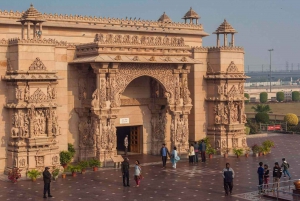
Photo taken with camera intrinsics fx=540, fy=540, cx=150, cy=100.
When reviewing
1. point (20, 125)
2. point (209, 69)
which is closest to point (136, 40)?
point (209, 69)

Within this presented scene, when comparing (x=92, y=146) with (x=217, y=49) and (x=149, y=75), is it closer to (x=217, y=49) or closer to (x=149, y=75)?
(x=149, y=75)

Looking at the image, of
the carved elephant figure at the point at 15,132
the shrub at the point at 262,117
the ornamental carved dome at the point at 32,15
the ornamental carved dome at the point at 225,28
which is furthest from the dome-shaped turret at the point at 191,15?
the carved elephant figure at the point at 15,132

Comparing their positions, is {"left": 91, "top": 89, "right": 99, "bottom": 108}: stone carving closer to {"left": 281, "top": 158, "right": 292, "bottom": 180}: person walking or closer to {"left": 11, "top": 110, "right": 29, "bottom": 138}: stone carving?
{"left": 11, "top": 110, "right": 29, "bottom": 138}: stone carving

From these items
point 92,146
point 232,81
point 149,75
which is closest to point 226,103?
point 232,81

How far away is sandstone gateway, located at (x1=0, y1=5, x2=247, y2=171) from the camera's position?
27.7 metres

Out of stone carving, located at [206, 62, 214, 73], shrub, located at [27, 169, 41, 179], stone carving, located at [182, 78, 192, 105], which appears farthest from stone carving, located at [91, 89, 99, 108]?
stone carving, located at [206, 62, 214, 73]

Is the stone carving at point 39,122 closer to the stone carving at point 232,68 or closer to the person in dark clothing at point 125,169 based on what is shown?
the person in dark clothing at point 125,169

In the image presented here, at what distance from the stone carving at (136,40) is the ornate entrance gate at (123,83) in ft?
0.33

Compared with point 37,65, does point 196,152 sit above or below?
below

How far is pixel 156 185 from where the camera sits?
25.4 m

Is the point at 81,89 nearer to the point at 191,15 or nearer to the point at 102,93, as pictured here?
the point at 102,93

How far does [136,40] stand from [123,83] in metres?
2.66

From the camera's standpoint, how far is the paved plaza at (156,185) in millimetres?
22938

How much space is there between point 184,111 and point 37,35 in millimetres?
10453
